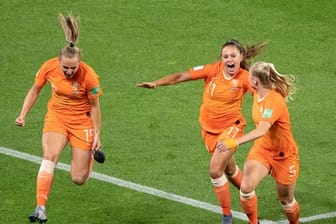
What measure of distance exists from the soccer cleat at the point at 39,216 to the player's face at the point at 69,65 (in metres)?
1.68

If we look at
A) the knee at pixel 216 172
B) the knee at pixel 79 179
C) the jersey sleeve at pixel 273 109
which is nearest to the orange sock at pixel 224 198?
the knee at pixel 216 172

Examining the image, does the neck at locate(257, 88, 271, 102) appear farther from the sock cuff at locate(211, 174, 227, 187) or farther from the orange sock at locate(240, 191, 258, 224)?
the sock cuff at locate(211, 174, 227, 187)

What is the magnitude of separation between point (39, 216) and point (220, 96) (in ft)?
8.88

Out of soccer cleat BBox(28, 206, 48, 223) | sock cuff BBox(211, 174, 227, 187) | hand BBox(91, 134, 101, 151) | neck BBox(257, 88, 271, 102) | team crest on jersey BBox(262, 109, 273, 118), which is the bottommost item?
soccer cleat BBox(28, 206, 48, 223)

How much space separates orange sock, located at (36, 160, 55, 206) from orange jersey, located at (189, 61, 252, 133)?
6.69 ft

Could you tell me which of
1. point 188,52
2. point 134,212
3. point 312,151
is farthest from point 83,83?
point 188,52

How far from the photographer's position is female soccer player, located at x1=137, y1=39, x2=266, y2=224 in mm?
15438

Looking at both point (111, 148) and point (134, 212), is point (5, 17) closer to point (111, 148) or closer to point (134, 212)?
point (111, 148)

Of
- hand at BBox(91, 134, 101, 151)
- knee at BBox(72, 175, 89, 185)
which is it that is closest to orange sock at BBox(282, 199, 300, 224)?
hand at BBox(91, 134, 101, 151)

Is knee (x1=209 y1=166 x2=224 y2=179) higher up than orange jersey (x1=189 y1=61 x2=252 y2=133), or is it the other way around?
orange jersey (x1=189 y1=61 x2=252 y2=133)

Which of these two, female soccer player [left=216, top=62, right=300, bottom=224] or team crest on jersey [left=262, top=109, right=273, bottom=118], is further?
female soccer player [left=216, top=62, right=300, bottom=224]

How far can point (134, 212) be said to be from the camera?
16031mm

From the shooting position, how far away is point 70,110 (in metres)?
15.8

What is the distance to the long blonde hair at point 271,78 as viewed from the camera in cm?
1460
